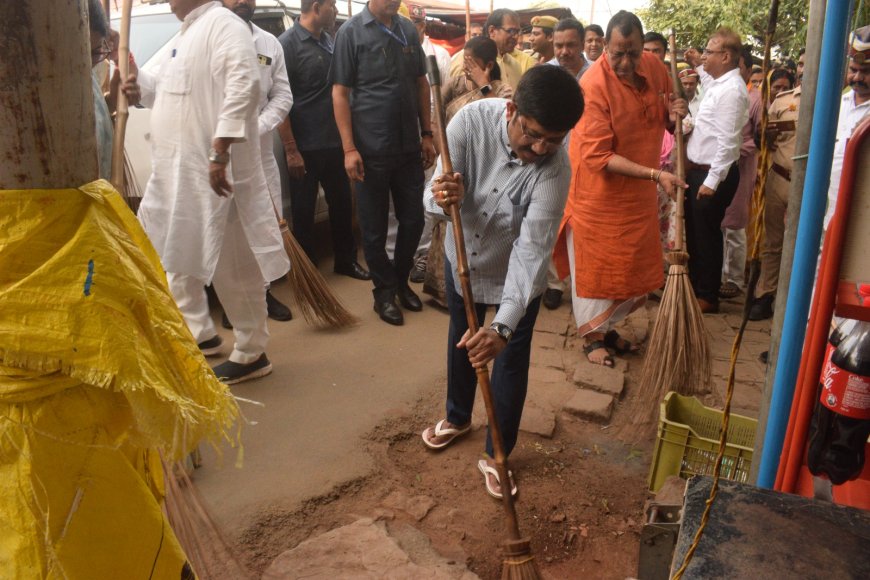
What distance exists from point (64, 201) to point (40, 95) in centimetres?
18

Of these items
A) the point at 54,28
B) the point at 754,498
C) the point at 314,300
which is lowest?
the point at 314,300

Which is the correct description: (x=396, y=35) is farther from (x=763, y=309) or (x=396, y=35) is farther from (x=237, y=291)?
(x=763, y=309)

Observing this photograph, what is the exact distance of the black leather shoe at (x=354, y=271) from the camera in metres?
5.18

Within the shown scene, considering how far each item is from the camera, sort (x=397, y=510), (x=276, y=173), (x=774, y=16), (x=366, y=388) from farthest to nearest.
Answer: (x=276, y=173) < (x=366, y=388) < (x=397, y=510) < (x=774, y=16)

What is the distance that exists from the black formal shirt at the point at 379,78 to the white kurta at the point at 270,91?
13.7 inches

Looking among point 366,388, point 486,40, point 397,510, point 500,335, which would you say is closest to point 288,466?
point 397,510

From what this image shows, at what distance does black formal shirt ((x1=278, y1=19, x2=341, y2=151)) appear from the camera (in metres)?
4.53

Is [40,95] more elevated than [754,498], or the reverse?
[40,95]

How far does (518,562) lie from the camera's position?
2.16 m

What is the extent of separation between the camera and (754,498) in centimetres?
148

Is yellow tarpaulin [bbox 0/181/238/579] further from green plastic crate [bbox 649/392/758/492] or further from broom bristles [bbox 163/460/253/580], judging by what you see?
green plastic crate [bbox 649/392/758/492]

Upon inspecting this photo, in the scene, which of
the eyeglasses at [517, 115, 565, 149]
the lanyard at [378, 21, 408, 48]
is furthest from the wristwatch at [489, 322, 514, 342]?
the lanyard at [378, 21, 408, 48]

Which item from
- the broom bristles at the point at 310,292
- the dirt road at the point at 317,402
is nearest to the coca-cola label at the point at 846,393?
the dirt road at the point at 317,402

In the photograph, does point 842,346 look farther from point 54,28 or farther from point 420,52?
point 420,52
